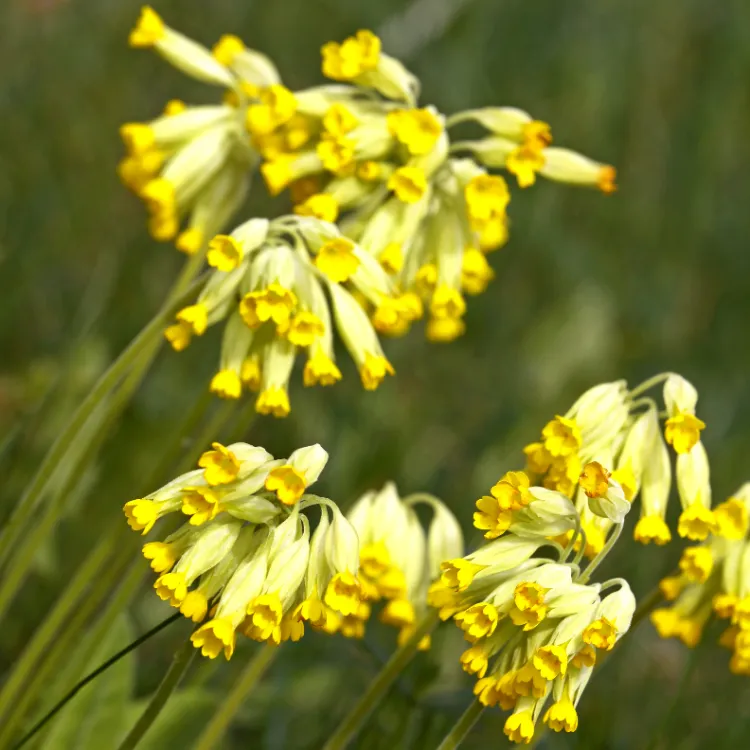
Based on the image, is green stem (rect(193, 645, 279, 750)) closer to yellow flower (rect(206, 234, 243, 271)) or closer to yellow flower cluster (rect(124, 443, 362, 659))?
yellow flower cluster (rect(124, 443, 362, 659))

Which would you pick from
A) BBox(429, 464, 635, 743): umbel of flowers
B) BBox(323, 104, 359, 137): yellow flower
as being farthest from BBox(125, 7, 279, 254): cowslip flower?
BBox(429, 464, 635, 743): umbel of flowers

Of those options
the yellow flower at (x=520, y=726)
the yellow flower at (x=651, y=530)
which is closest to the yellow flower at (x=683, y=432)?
the yellow flower at (x=651, y=530)

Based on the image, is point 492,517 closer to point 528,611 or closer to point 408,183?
point 528,611

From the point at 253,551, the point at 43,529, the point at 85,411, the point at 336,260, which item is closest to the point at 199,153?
the point at 336,260

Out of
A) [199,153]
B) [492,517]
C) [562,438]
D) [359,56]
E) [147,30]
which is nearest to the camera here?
[492,517]

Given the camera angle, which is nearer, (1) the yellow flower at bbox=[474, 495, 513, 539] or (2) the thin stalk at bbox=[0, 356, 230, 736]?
(1) the yellow flower at bbox=[474, 495, 513, 539]

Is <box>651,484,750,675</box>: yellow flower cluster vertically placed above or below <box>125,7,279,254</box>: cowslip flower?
below
